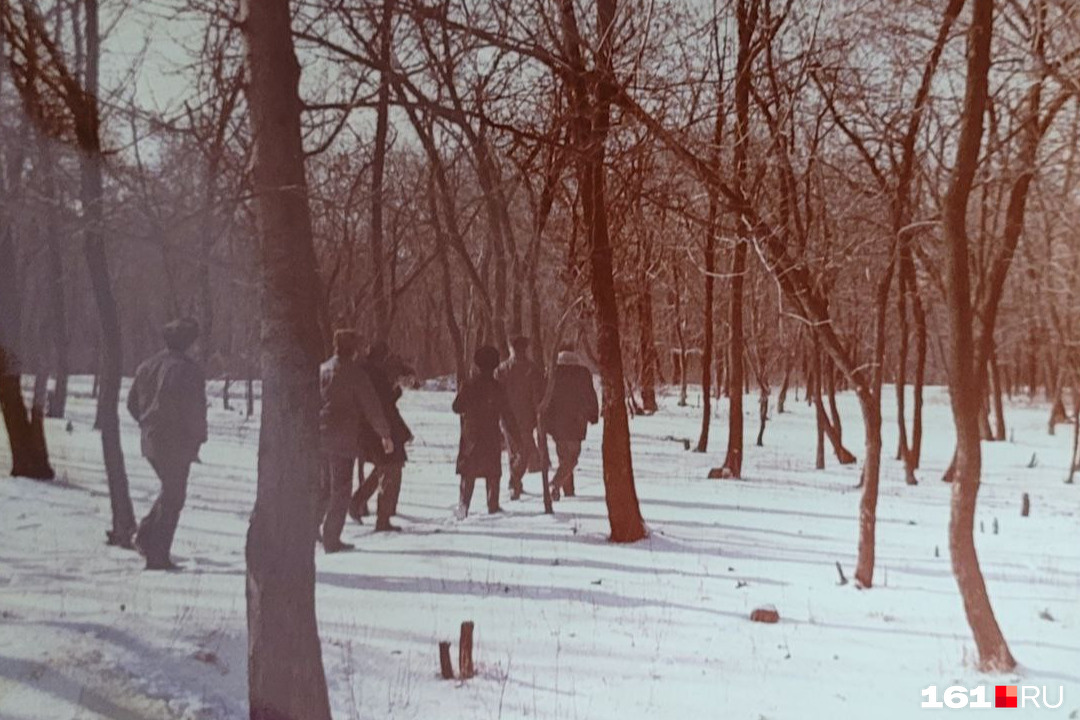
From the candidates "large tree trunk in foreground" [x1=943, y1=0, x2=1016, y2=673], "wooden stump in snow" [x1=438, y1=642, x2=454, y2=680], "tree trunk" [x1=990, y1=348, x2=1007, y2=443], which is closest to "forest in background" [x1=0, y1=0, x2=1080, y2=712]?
"large tree trunk in foreground" [x1=943, y1=0, x2=1016, y2=673]

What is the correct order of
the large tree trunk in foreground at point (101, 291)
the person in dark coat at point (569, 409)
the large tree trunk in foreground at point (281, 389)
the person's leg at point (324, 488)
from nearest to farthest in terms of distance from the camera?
the large tree trunk in foreground at point (281, 389)
the large tree trunk in foreground at point (101, 291)
the person's leg at point (324, 488)
the person in dark coat at point (569, 409)

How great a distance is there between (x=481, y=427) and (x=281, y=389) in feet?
11.9

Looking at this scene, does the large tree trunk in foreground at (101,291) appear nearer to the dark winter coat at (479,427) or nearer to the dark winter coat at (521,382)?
the dark winter coat at (479,427)

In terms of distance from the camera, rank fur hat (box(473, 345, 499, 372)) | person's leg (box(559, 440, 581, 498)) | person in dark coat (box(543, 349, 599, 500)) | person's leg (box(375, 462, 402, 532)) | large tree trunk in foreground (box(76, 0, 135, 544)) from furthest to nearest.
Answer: person's leg (box(559, 440, 581, 498)) < person in dark coat (box(543, 349, 599, 500)) < fur hat (box(473, 345, 499, 372)) < person's leg (box(375, 462, 402, 532)) < large tree trunk in foreground (box(76, 0, 135, 544))

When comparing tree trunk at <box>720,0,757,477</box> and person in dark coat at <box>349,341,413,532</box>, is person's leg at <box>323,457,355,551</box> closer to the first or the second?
person in dark coat at <box>349,341,413,532</box>

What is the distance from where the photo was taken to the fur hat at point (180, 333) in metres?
3.62

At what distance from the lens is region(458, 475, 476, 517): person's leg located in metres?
6.14

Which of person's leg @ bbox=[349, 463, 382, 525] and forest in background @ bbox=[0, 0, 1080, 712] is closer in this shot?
forest in background @ bbox=[0, 0, 1080, 712]

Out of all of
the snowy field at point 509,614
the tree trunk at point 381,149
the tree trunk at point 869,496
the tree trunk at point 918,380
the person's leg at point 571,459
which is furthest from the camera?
the tree trunk at point 918,380

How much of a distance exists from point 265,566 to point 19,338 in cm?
207

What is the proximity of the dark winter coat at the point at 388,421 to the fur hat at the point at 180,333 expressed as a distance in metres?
1.76

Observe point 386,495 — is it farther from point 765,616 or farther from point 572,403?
point 765,616

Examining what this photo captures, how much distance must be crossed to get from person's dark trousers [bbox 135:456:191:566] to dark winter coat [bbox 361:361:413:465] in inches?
62.5

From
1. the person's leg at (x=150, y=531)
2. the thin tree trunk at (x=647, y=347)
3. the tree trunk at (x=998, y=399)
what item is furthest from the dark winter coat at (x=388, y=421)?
the tree trunk at (x=998, y=399)
